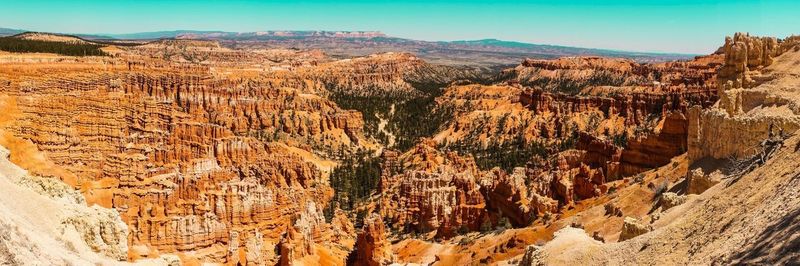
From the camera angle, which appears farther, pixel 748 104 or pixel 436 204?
pixel 436 204

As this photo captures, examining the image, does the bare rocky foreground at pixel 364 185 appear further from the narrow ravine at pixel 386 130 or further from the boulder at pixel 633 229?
Result: the narrow ravine at pixel 386 130

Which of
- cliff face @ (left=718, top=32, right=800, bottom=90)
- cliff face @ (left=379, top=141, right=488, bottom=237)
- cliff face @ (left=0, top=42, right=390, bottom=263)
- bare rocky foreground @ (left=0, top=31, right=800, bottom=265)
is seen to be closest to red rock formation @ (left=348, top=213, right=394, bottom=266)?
bare rocky foreground @ (left=0, top=31, right=800, bottom=265)

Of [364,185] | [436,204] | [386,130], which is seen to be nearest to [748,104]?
[436,204]

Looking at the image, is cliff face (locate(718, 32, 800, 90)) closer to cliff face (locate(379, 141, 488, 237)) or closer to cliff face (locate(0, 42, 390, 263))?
cliff face (locate(379, 141, 488, 237))

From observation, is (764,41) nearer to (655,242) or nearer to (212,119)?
(655,242)

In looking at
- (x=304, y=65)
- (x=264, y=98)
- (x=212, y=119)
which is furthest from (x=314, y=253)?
(x=304, y=65)

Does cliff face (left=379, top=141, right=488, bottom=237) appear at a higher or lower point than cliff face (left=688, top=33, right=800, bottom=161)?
lower

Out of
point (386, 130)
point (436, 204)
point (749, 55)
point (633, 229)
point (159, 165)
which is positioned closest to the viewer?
point (633, 229)

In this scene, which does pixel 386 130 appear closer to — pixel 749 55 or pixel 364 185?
pixel 364 185
